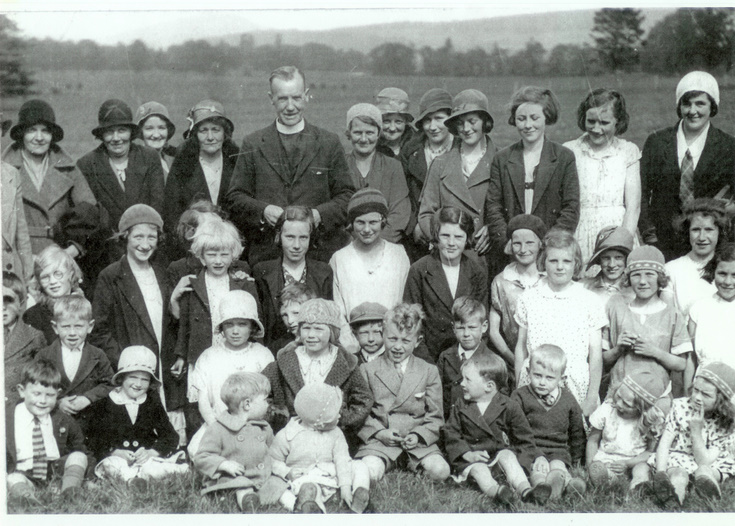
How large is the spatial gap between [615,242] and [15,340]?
4.08 meters

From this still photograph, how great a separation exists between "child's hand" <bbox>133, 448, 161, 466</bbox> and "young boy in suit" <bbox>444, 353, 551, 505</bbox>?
1.84 m

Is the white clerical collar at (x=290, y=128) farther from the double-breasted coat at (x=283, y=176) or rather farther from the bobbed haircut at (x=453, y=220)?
the bobbed haircut at (x=453, y=220)

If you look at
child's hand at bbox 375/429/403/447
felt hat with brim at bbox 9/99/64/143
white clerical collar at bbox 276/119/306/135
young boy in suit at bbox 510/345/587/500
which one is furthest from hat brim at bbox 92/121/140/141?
young boy in suit at bbox 510/345/587/500

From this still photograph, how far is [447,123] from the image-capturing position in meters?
7.44

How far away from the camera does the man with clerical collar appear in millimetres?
7215

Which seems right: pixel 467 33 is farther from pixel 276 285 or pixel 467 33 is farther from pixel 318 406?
pixel 318 406

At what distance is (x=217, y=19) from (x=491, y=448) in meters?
3.66

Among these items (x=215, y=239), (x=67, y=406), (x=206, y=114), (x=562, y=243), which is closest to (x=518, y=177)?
(x=562, y=243)

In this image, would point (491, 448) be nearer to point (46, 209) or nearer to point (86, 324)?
point (86, 324)

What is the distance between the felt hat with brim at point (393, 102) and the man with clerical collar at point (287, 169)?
0.68 m

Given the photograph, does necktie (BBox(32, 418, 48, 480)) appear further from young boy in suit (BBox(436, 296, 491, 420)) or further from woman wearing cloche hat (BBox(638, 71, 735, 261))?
woman wearing cloche hat (BBox(638, 71, 735, 261))

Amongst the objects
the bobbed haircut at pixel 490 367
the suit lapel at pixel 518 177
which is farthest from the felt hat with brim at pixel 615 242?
the bobbed haircut at pixel 490 367

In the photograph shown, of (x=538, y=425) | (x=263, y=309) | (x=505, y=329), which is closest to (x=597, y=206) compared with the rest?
(x=505, y=329)

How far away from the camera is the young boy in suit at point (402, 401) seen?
6.18 m
